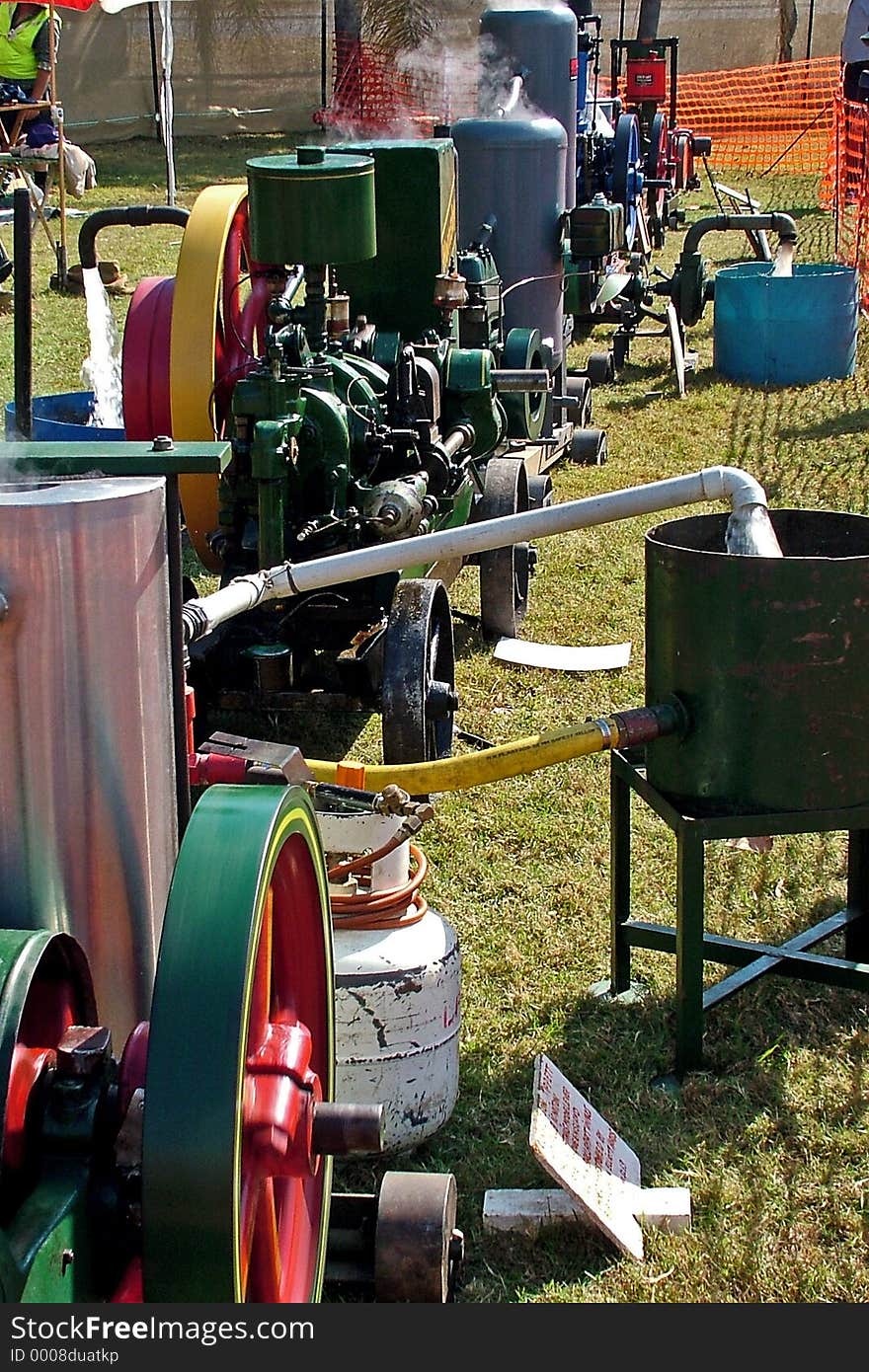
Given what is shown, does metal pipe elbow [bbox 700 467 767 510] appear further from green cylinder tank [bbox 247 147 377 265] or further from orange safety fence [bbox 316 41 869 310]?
orange safety fence [bbox 316 41 869 310]

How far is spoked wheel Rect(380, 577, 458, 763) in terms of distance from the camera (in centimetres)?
446

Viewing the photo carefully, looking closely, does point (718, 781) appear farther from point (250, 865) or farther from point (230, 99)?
point (230, 99)

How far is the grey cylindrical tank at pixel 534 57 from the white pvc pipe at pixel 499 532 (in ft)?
21.4

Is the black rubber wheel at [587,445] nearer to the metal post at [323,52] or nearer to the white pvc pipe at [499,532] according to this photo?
the white pvc pipe at [499,532]

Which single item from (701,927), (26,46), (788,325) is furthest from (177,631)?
(26,46)

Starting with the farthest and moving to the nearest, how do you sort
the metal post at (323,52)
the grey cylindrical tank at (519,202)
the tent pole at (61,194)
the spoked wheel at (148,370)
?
the metal post at (323,52) → the tent pole at (61,194) → the grey cylindrical tank at (519,202) → the spoked wheel at (148,370)

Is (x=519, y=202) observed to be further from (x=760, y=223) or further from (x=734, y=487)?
(x=734, y=487)

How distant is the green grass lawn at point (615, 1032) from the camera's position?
2895 millimetres

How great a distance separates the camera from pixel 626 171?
11.7 meters

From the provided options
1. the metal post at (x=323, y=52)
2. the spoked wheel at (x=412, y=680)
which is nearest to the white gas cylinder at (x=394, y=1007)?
the spoked wheel at (x=412, y=680)

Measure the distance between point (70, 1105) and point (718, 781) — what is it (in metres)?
1.75

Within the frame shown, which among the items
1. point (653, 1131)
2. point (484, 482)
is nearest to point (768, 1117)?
point (653, 1131)

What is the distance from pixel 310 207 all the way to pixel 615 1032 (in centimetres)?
255

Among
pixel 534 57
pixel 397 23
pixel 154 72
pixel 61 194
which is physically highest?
pixel 397 23
